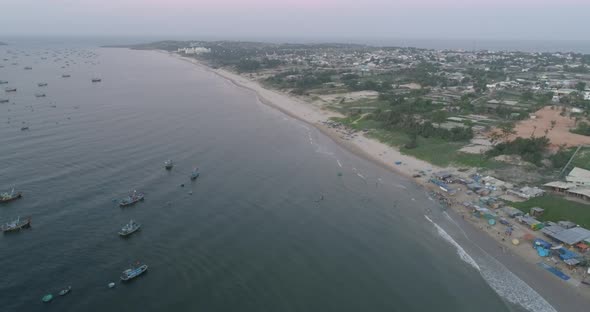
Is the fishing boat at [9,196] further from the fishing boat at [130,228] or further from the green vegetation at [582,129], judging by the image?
the green vegetation at [582,129]

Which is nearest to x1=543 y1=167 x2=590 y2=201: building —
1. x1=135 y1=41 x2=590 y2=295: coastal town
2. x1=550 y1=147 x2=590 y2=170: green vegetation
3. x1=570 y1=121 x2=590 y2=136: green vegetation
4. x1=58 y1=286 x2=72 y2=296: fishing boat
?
x1=135 y1=41 x2=590 y2=295: coastal town

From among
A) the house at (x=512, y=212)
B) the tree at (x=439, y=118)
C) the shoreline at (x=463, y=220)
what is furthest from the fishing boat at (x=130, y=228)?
the tree at (x=439, y=118)

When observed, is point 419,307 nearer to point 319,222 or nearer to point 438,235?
point 438,235

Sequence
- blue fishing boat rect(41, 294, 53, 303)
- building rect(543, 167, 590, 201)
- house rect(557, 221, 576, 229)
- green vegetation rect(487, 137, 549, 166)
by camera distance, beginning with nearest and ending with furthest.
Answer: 1. blue fishing boat rect(41, 294, 53, 303)
2. house rect(557, 221, 576, 229)
3. building rect(543, 167, 590, 201)
4. green vegetation rect(487, 137, 549, 166)

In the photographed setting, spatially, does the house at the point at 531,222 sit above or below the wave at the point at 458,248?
above

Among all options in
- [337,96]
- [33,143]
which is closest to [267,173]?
[33,143]

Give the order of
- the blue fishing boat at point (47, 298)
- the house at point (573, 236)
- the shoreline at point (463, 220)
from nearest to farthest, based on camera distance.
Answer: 1. the blue fishing boat at point (47, 298)
2. the shoreline at point (463, 220)
3. the house at point (573, 236)

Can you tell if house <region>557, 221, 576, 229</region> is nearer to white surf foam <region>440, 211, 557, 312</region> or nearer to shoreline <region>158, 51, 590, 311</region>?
shoreline <region>158, 51, 590, 311</region>
